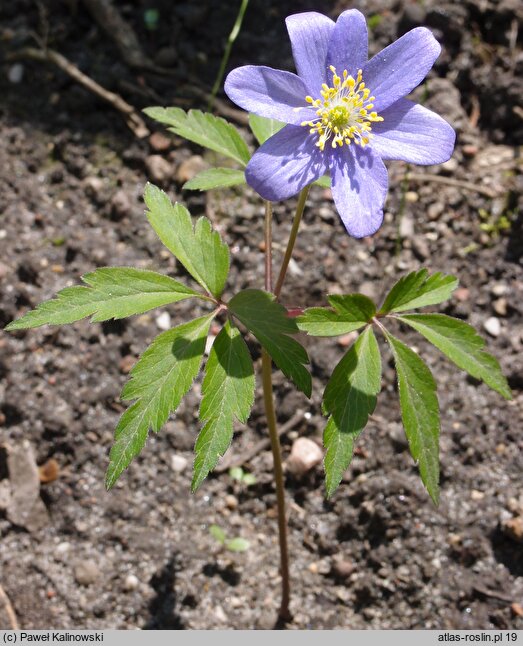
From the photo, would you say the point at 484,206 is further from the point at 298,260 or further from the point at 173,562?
the point at 173,562

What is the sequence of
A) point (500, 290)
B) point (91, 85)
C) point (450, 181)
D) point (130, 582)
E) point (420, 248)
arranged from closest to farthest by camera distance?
point (130, 582), point (500, 290), point (420, 248), point (450, 181), point (91, 85)

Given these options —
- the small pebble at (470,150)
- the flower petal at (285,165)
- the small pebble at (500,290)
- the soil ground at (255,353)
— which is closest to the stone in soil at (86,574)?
the soil ground at (255,353)

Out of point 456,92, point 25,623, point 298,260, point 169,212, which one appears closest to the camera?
point 169,212

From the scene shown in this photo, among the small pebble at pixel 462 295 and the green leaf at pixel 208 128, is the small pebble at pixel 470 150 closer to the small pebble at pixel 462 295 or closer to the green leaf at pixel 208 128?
the small pebble at pixel 462 295

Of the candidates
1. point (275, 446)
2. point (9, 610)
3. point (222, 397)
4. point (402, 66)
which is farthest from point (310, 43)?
point (9, 610)

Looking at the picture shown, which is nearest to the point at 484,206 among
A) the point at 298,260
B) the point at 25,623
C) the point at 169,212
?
the point at 298,260

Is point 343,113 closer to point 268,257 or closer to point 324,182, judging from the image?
point 324,182
